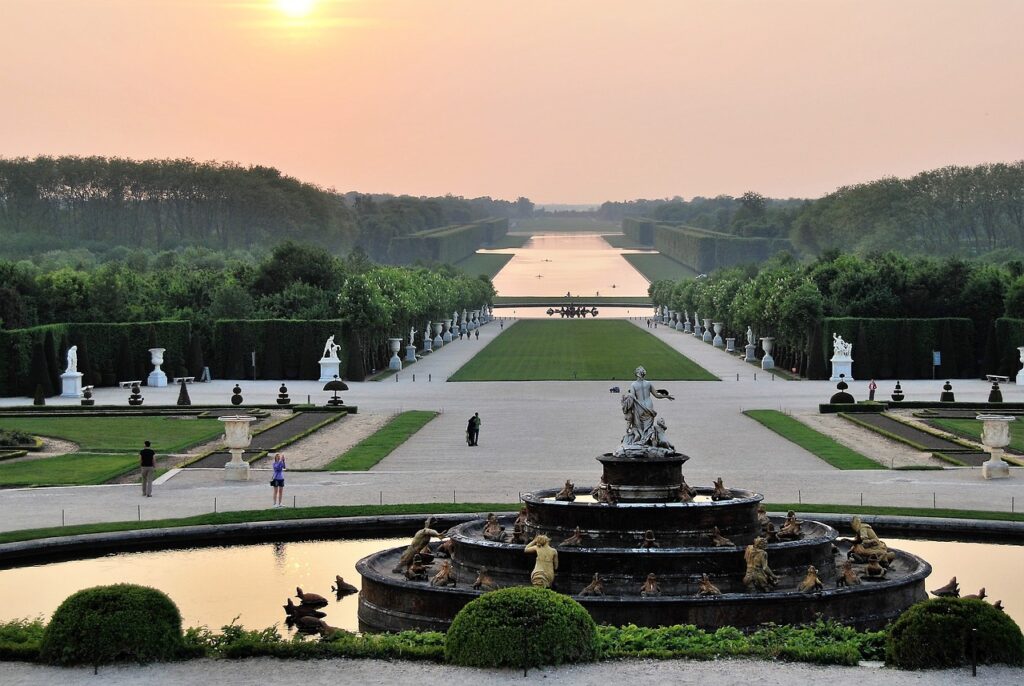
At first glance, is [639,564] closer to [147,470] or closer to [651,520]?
[651,520]

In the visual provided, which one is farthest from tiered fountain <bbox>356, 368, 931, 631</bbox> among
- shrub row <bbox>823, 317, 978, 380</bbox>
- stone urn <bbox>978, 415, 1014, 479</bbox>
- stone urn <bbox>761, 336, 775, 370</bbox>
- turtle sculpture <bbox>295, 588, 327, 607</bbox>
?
stone urn <bbox>761, 336, 775, 370</bbox>

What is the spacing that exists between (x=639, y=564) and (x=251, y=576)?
690cm

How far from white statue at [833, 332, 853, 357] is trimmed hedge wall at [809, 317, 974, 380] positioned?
2.93ft

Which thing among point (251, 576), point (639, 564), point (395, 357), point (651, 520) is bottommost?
point (251, 576)

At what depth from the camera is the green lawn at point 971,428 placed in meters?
48.0

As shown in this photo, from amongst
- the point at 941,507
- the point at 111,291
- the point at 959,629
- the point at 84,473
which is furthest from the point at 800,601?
the point at 111,291

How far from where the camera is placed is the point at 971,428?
5191 cm

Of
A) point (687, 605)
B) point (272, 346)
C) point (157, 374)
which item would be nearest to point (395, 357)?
point (272, 346)

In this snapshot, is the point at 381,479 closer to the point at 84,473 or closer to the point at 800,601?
the point at 84,473

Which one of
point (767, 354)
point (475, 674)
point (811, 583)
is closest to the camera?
point (475, 674)

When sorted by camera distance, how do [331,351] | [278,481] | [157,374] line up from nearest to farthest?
1. [278,481]
2. [157,374]
3. [331,351]

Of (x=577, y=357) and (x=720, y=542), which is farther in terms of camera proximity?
(x=577, y=357)

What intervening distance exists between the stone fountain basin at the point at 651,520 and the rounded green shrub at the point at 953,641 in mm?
6279

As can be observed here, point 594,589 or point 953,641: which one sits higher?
point 953,641
